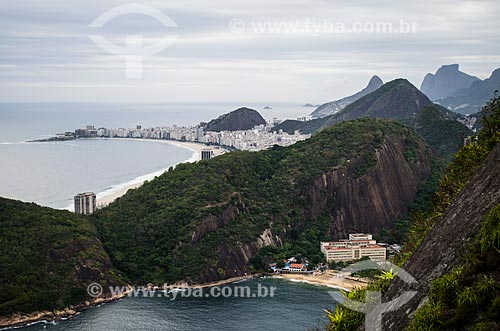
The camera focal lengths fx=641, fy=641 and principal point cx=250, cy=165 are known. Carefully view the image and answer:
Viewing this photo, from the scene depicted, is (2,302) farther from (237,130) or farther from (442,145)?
(237,130)

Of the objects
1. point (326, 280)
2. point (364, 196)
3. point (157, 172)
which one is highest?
point (157, 172)

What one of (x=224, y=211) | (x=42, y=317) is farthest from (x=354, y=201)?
(x=42, y=317)

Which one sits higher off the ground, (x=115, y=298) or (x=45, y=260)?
(x=45, y=260)

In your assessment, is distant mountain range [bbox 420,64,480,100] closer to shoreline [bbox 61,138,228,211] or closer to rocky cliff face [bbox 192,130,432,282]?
shoreline [bbox 61,138,228,211]

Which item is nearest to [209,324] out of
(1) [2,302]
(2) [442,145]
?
(1) [2,302]

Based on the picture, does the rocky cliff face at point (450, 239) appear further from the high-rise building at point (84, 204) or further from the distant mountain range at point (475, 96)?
the distant mountain range at point (475, 96)

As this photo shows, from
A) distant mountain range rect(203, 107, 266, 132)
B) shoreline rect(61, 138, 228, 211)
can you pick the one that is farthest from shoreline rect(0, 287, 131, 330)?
distant mountain range rect(203, 107, 266, 132)

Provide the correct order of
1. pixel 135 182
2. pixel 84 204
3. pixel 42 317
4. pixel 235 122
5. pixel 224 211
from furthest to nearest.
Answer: pixel 235 122 → pixel 135 182 → pixel 84 204 → pixel 224 211 → pixel 42 317

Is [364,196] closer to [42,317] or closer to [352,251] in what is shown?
[352,251]
